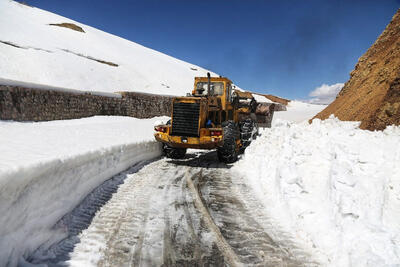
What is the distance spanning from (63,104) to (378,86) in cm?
1378

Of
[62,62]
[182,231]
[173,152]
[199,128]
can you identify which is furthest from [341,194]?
[62,62]

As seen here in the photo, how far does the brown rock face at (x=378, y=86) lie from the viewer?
25.1 feet

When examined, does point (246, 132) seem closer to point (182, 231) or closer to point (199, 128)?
point (199, 128)

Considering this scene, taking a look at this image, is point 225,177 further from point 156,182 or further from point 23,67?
point 23,67

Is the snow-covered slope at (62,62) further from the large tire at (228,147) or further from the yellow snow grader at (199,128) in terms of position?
the large tire at (228,147)

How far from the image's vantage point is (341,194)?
4.19 meters

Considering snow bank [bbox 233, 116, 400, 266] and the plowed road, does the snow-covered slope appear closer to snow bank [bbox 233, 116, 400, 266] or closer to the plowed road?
the plowed road

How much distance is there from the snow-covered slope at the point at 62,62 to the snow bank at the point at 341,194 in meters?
17.1

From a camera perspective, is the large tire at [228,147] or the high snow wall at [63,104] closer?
the large tire at [228,147]

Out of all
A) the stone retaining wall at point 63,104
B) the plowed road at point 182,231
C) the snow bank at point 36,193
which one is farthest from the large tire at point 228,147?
the stone retaining wall at point 63,104

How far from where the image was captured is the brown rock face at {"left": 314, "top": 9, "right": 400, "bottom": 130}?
7660 millimetres

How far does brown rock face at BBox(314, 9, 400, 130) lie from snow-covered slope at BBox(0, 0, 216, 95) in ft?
57.8

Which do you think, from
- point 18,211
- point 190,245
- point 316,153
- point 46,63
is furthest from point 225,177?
point 46,63

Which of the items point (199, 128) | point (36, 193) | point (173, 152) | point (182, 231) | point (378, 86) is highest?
point (378, 86)
